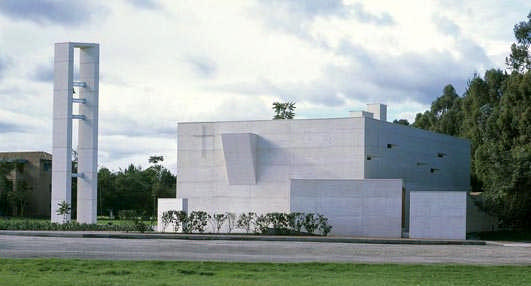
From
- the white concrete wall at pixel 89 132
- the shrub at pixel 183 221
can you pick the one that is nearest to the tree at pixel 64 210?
the white concrete wall at pixel 89 132

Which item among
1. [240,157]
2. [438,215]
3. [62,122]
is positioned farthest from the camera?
[62,122]

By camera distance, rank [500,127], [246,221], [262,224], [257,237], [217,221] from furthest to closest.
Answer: [500,127] < [217,221] < [246,221] < [262,224] < [257,237]

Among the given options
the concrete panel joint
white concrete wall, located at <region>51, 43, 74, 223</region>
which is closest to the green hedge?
white concrete wall, located at <region>51, 43, 74, 223</region>

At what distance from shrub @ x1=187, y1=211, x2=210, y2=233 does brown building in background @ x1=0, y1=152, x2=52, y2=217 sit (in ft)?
137

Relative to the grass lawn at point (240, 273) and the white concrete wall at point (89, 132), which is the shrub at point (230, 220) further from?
the grass lawn at point (240, 273)

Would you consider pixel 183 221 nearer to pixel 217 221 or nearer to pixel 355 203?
pixel 217 221

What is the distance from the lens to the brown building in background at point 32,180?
74.4 metres

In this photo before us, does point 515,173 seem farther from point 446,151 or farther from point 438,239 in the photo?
point 446,151

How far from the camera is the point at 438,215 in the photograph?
33.3 meters

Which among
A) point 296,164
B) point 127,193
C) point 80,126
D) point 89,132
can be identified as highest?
point 80,126

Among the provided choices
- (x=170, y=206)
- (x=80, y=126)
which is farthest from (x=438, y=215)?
(x=80, y=126)

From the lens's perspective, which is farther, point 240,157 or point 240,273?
point 240,157

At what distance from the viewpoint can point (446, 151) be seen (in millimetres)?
46031

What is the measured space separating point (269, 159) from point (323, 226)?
5852 mm
